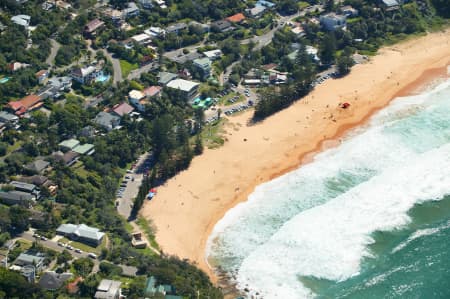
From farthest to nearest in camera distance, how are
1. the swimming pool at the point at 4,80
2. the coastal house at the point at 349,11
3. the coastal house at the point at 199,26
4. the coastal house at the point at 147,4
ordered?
1. the coastal house at the point at 349,11
2. the coastal house at the point at 147,4
3. the coastal house at the point at 199,26
4. the swimming pool at the point at 4,80

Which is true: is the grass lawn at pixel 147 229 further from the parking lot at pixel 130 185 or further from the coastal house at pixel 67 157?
the coastal house at pixel 67 157

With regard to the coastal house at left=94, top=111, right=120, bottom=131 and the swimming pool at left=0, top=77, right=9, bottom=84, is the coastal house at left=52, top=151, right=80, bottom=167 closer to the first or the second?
the coastal house at left=94, top=111, right=120, bottom=131

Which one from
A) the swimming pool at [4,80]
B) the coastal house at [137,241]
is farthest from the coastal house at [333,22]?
the coastal house at [137,241]

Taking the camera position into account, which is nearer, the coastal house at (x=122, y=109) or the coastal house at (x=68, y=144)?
the coastal house at (x=68, y=144)

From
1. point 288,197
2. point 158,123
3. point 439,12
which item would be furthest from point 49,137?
point 439,12

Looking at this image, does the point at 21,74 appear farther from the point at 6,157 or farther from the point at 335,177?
the point at 335,177

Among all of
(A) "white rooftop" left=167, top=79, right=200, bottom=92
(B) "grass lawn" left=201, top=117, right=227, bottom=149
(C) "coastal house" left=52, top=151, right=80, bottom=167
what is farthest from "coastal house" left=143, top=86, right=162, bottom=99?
(C) "coastal house" left=52, top=151, right=80, bottom=167

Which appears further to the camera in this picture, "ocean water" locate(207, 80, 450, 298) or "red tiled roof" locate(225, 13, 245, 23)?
"red tiled roof" locate(225, 13, 245, 23)
